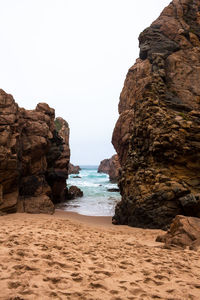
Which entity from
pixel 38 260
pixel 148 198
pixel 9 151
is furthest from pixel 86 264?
pixel 9 151

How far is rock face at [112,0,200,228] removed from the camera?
11180mm

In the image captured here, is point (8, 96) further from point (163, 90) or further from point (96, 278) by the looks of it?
point (96, 278)

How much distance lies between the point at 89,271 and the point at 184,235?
426 centimetres

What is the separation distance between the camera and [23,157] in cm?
1783

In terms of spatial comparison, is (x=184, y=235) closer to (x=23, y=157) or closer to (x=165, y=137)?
(x=165, y=137)

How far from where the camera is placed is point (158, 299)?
3.54 m

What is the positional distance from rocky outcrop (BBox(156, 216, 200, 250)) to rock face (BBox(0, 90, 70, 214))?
1113 centimetres

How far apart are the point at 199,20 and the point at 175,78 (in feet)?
27.7

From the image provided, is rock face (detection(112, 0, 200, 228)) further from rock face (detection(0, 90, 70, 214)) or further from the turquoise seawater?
rock face (detection(0, 90, 70, 214))

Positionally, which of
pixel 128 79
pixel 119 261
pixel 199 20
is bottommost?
pixel 119 261

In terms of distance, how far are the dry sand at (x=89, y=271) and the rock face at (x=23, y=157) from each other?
29.2 feet

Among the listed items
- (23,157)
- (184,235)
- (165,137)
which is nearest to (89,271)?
(184,235)

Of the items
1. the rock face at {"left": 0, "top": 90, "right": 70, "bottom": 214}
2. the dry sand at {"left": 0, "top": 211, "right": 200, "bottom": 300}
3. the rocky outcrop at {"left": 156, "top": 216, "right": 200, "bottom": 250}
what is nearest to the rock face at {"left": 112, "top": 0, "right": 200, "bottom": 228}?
the rocky outcrop at {"left": 156, "top": 216, "right": 200, "bottom": 250}

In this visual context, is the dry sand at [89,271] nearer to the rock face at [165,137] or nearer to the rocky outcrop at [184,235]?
→ the rocky outcrop at [184,235]
